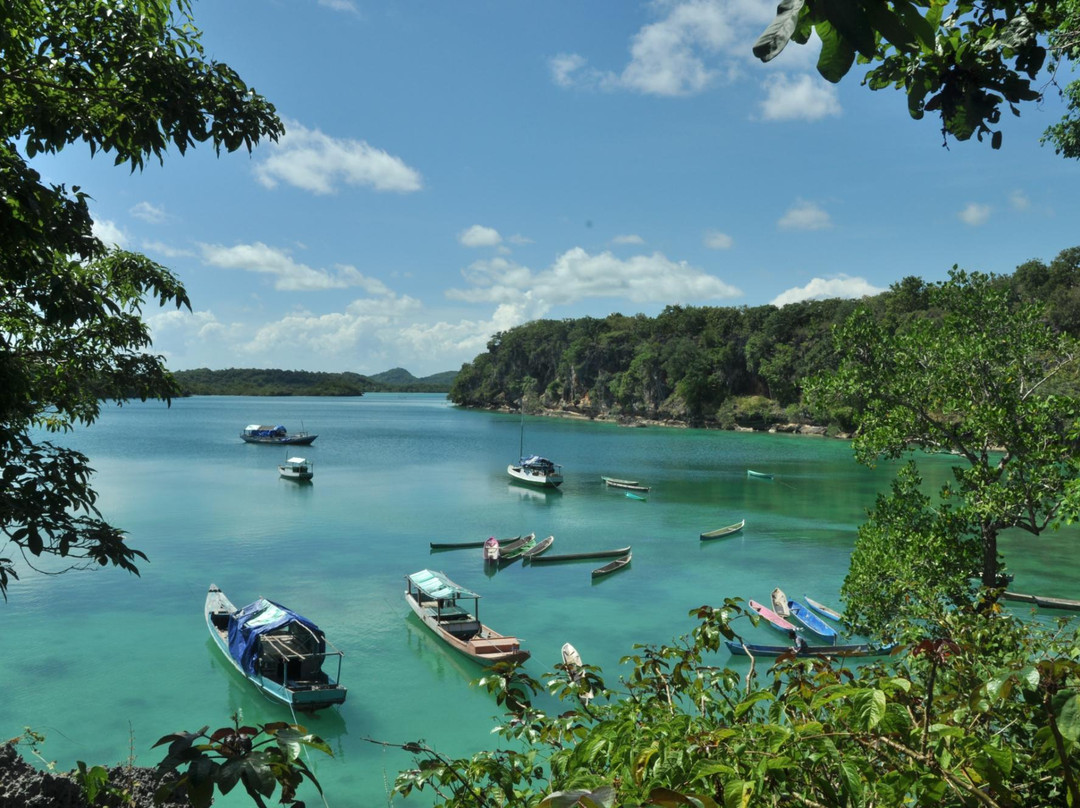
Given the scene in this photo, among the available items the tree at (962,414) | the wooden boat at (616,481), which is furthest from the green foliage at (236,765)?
the wooden boat at (616,481)

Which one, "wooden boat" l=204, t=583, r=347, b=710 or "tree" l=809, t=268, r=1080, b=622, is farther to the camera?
"wooden boat" l=204, t=583, r=347, b=710

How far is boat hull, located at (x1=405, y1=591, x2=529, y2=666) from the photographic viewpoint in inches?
571

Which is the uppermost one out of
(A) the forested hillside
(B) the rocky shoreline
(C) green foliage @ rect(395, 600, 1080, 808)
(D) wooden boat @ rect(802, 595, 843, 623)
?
(A) the forested hillside

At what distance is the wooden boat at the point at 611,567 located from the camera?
73.6ft

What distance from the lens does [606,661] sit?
15148mm

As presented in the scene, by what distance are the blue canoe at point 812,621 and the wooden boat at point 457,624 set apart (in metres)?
7.62

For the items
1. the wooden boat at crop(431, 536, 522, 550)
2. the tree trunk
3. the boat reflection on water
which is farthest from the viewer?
the wooden boat at crop(431, 536, 522, 550)

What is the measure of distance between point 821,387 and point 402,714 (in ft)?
33.3

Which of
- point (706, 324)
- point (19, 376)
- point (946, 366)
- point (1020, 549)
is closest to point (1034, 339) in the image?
point (946, 366)

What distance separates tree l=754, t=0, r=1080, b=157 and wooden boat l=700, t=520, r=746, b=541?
2594cm

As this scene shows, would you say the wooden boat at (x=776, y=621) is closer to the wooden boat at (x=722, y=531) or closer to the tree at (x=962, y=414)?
the tree at (x=962, y=414)

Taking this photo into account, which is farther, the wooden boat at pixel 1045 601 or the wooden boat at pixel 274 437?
the wooden boat at pixel 274 437

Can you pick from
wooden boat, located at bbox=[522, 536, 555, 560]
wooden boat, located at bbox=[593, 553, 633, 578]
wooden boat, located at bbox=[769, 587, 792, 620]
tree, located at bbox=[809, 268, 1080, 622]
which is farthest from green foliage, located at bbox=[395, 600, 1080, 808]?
wooden boat, located at bbox=[522, 536, 555, 560]

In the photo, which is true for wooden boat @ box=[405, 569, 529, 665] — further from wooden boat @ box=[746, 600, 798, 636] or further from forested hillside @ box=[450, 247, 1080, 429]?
forested hillside @ box=[450, 247, 1080, 429]
